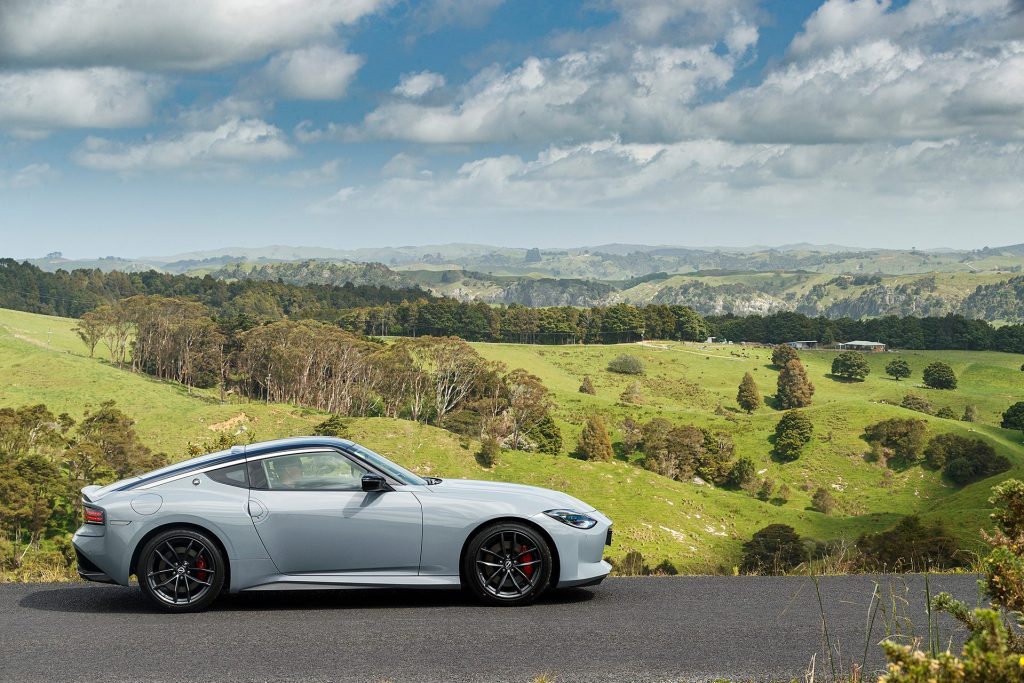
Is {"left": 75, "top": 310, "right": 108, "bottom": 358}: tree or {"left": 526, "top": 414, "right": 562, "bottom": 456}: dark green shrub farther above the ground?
{"left": 75, "top": 310, "right": 108, "bottom": 358}: tree

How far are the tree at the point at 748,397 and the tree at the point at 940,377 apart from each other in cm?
3810

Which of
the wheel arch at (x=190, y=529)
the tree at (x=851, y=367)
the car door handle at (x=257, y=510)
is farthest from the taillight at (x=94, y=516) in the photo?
the tree at (x=851, y=367)

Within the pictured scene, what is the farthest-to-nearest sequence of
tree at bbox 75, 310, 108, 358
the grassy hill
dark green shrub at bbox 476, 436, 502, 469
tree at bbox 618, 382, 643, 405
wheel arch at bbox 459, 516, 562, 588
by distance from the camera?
1. tree at bbox 618, 382, 643, 405
2. tree at bbox 75, 310, 108, 358
3. dark green shrub at bbox 476, 436, 502, 469
4. the grassy hill
5. wheel arch at bbox 459, 516, 562, 588

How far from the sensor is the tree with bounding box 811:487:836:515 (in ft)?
274

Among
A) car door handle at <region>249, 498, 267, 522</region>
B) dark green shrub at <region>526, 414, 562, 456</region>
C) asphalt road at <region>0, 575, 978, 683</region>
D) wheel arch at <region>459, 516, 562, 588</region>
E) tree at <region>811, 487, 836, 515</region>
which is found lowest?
tree at <region>811, 487, 836, 515</region>

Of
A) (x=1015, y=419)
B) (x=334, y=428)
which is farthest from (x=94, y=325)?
(x=1015, y=419)

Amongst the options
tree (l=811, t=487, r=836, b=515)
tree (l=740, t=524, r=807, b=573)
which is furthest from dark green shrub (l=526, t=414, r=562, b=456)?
tree (l=740, t=524, r=807, b=573)

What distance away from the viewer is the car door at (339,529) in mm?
9078

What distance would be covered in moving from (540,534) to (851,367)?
159m

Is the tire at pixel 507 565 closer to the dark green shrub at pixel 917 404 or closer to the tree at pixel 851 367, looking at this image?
the dark green shrub at pixel 917 404

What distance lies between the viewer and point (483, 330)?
192 meters

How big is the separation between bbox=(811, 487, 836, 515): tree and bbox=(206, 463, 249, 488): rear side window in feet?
262

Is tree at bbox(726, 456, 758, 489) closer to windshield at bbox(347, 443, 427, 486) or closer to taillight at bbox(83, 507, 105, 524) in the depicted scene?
windshield at bbox(347, 443, 427, 486)

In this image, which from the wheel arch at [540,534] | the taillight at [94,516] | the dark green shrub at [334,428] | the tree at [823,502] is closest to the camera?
the taillight at [94,516]
